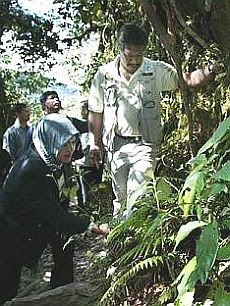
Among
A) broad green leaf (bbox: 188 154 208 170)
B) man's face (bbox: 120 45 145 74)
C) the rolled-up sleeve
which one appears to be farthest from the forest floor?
broad green leaf (bbox: 188 154 208 170)

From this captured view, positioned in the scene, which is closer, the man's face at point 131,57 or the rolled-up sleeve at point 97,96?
the man's face at point 131,57

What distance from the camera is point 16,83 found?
44.7ft

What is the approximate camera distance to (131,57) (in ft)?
14.5

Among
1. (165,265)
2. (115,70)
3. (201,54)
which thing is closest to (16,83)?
(201,54)

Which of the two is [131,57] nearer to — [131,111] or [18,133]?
[131,111]

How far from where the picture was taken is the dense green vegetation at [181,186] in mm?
2105

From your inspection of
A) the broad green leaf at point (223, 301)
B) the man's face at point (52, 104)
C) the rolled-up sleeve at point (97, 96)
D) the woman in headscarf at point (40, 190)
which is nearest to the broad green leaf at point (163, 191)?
the broad green leaf at point (223, 301)

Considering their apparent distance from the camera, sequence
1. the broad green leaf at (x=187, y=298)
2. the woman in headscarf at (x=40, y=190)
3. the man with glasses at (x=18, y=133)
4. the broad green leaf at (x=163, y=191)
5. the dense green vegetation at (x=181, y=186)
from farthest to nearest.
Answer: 1. the man with glasses at (x=18, y=133)
2. the woman in headscarf at (x=40, y=190)
3. the broad green leaf at (x=163, y=191)
4. the broad green leaf at (x=187, y=298)
5. the dense green vegetation at (x=181, y=186)

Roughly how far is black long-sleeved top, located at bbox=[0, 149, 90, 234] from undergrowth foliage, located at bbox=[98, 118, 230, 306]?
0.39 m

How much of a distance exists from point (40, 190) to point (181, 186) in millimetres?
923

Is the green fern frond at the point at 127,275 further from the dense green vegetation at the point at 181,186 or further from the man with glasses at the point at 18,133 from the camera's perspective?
the man with glasses at the point at 18,133

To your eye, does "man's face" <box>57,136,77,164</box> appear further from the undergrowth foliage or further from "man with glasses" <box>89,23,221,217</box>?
"man with glasses" <box>89,23,221,217</box>

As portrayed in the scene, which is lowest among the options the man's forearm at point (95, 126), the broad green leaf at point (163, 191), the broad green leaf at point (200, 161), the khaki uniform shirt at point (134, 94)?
the broad green leaf at point (163, 191)

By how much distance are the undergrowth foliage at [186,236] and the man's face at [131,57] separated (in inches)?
57.5
